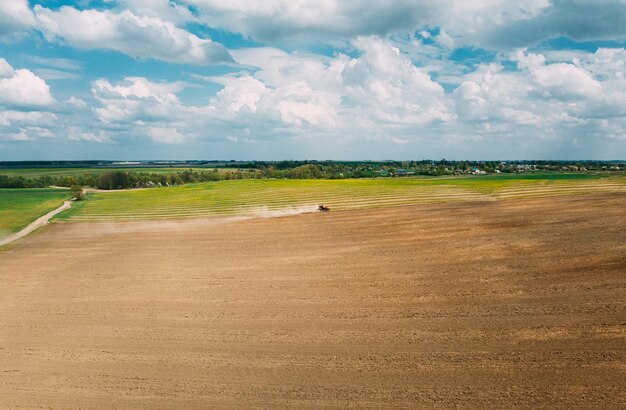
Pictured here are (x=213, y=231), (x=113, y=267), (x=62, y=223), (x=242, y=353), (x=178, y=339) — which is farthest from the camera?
(x=62, y=223)

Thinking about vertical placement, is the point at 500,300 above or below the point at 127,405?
above

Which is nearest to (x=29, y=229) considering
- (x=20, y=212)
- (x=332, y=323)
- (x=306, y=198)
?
(x=20, y=212)

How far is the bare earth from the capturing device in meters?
12.1

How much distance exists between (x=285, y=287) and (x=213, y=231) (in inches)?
792

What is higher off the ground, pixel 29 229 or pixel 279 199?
pixel 279 199

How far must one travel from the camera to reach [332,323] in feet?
53.8

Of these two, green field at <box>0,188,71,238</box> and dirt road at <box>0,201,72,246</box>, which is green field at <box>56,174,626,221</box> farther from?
green field at <box>0,188,71,238</box>

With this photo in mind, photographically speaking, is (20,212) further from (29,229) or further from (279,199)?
(279,199)

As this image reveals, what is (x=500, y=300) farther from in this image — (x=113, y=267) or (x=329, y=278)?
(x=113, y=267)

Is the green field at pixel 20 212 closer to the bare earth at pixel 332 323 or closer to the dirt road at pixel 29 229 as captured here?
the dirt road at pixel 29 229

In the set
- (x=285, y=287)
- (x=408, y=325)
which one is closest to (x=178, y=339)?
(x=285, y=287)

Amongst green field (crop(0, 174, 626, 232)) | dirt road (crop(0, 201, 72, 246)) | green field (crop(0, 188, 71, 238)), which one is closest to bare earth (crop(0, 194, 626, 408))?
dirt road (crop(0, 201, 72, 246))

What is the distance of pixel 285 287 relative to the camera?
2133cm

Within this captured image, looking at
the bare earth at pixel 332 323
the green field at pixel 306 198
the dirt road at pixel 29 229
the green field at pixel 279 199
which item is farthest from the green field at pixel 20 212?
the bare earth at pixel 332 323
